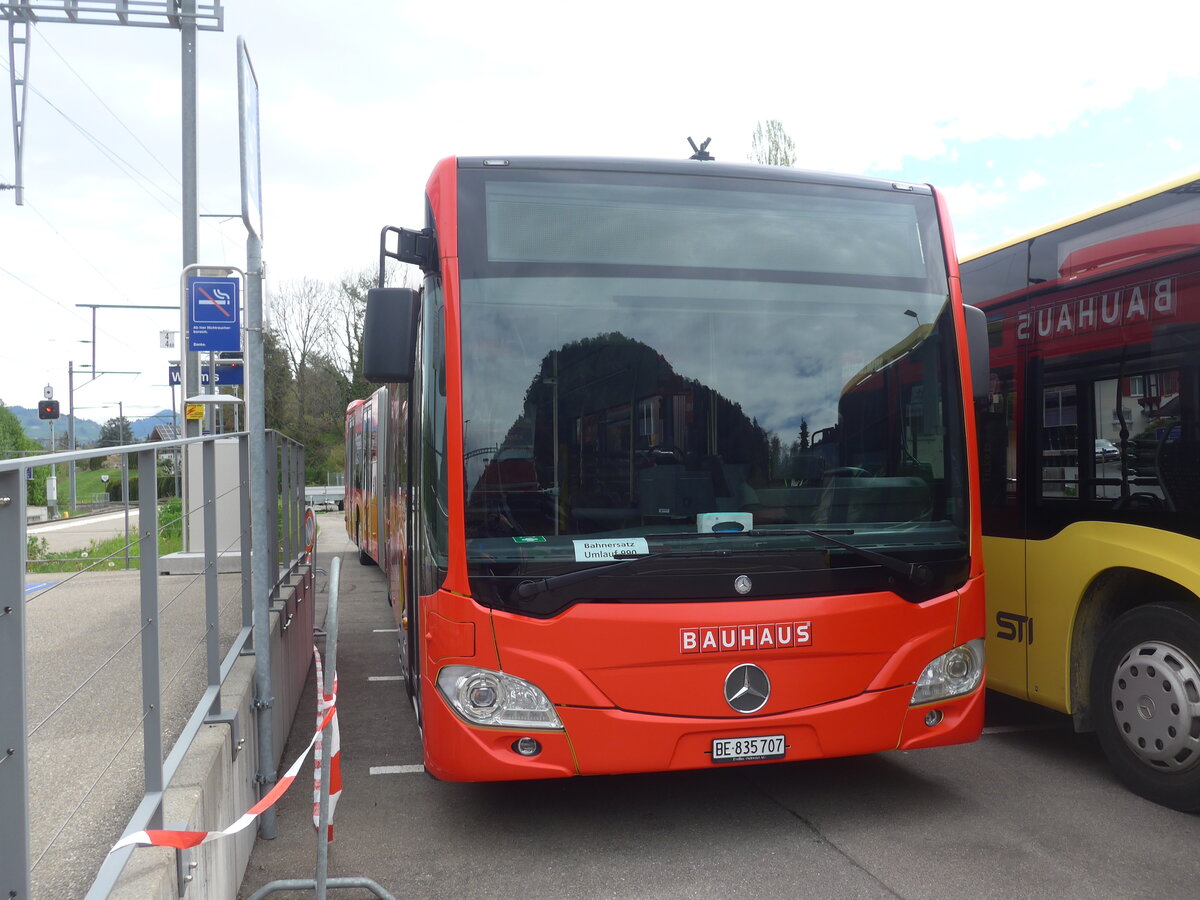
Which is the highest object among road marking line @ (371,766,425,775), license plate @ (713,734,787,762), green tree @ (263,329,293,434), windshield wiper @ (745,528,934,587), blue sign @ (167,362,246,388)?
green tree @ (263,329,293,434)

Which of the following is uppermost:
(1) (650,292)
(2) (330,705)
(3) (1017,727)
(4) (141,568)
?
(1) (650,292)

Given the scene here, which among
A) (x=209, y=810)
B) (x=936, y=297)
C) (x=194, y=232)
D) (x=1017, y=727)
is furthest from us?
(x=194, y=232)

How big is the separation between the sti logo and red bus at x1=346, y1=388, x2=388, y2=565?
25.7 feet

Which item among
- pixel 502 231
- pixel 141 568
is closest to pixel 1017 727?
pixel 502 231

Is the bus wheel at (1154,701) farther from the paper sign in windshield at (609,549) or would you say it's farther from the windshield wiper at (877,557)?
the paper sign in windshield at (609,549)

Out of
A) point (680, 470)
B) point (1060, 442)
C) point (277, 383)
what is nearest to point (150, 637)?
point (680, 470)

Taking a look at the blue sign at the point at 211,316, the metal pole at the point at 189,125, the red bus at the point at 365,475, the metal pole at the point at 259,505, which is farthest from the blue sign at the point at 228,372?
the metal pole at the point at 259,505

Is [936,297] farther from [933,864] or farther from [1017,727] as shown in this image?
[1017,727]

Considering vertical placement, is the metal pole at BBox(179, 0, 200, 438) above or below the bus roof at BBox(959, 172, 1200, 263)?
above

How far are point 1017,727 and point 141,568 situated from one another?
556cm

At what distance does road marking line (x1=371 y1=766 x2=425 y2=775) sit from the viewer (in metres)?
6.01

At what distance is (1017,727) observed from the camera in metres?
6.77

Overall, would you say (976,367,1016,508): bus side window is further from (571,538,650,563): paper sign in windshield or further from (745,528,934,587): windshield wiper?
(571,538,650,563): paper sign in windshield

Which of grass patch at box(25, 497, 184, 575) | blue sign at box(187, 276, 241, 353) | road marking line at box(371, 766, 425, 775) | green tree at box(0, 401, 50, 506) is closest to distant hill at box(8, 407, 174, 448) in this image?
green tree at box(0, 401, 50, 506)
